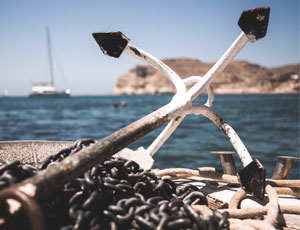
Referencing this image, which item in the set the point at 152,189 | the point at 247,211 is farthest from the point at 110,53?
the point at 247,211

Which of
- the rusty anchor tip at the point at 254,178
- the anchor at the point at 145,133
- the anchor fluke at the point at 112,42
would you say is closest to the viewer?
the anchor at the point at 145,133

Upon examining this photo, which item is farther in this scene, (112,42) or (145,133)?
(112,42)

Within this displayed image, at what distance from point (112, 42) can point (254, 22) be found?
1096mm

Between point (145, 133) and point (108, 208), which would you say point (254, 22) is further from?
point (108, 208)

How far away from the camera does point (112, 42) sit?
2197 mm

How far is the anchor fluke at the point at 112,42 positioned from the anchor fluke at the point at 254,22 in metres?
0.90

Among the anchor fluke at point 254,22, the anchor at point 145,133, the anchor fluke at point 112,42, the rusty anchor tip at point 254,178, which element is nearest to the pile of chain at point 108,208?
the anchor at point 145,133

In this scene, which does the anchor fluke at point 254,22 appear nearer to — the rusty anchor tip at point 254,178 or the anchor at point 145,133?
the anchor at point 145,133

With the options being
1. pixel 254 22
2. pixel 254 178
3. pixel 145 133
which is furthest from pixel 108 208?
pixel 254 22

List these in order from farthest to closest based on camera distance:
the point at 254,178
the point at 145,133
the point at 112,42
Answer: the point at 112,42 < the point at 254,178 < the point at 145,133

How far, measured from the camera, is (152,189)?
150 cm

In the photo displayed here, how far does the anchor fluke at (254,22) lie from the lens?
75.3 inches

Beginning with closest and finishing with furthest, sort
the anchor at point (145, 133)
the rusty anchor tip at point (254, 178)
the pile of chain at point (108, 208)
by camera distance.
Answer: the anchor at point (145, 133)
the pile of chain at point (108, 208)
the rusty anchor tip at point (254, 178)

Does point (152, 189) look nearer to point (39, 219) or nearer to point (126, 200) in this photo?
point (126, 200)
